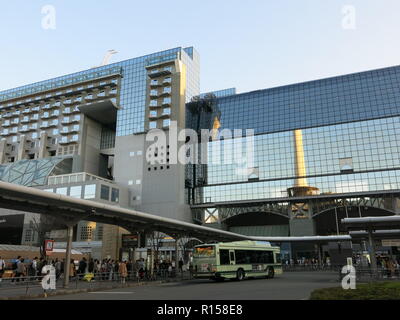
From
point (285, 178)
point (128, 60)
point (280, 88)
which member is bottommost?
point (285, 178)

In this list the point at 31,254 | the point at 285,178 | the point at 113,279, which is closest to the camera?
the point at 113,279

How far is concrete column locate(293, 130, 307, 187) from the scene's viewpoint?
73875 mm

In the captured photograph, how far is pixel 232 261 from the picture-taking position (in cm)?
2898

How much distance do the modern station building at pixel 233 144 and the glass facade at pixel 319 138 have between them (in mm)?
207

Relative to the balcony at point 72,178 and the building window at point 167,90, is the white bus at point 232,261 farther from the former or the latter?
the building window at point 167,90

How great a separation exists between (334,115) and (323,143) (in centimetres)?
626

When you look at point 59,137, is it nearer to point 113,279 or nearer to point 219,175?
point 219,175

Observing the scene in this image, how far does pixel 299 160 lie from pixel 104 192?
3951cm

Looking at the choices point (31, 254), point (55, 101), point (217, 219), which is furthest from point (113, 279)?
point (55, 101)

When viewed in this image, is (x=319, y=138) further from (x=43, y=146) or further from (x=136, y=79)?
(x=43, y=146)

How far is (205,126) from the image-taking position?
3354 inches

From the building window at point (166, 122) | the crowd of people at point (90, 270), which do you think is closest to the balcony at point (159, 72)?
the building window at point (166, 122)

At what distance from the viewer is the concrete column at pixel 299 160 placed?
73875 mm

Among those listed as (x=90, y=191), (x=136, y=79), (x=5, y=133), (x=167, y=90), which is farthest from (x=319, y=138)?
(x=5, y=133)
